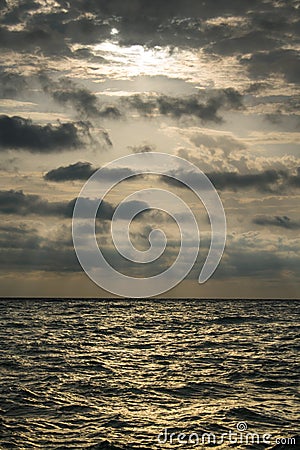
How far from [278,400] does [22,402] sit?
35.4 ft

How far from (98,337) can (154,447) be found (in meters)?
37.0

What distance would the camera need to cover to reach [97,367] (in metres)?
32.4

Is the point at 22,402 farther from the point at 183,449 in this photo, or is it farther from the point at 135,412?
the point at 183,449

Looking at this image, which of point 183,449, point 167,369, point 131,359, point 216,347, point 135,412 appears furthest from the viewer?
point 216,347

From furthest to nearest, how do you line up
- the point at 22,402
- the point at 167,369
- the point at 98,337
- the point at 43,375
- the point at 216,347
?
the point at 98,337, the point at 216,347, the point at 167,369, the point at 43,375, the point at 22,402

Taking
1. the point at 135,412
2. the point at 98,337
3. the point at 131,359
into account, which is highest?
the point at 98,337

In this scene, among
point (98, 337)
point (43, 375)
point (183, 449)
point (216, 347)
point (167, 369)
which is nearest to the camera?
point (183, 449)

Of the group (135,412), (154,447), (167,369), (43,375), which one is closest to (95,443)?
(154,447)

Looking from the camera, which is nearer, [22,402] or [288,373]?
[22,402]

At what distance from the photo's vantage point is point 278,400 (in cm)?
2362

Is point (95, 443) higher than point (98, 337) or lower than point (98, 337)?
lower

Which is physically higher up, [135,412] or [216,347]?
[216,347]

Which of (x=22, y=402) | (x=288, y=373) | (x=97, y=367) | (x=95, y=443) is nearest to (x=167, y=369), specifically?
(x=97, y=367)

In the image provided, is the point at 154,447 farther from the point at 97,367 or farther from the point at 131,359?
the point at 131,359
